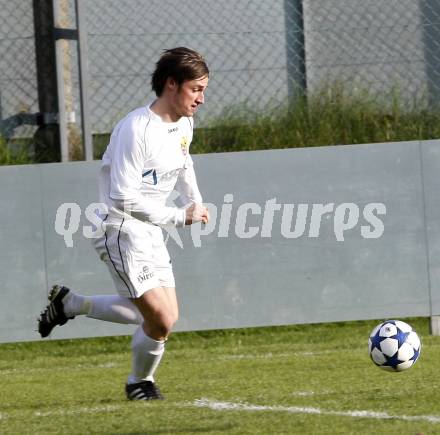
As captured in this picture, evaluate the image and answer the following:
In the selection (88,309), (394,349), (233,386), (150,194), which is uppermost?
(150,194)

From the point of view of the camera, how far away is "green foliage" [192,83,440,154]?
10820 mm

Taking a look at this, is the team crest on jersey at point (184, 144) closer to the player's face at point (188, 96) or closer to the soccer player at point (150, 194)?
the soccer player at point (150, 194)

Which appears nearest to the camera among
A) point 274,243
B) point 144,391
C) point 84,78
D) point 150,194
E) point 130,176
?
point 130,176

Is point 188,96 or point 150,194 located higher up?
point 188,96

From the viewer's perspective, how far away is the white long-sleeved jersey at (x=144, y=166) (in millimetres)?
6137

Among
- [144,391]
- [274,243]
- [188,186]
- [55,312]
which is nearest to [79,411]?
[144,391]

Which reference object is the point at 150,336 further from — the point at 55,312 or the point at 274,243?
the point at 274,243

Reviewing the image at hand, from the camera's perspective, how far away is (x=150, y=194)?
640 cm

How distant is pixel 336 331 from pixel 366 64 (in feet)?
8.52

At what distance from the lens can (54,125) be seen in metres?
10.2

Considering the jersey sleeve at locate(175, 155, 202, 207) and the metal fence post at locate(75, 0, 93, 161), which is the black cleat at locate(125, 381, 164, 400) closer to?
the jersey sleeve at locate(175, 155, 202, 207)

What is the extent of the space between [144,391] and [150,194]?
1153 mm

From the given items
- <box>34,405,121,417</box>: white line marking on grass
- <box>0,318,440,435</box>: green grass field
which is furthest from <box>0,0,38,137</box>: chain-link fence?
<box>34,405,121,417</box>: white line marking on grass

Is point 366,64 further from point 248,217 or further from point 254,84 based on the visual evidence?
point 248,217
